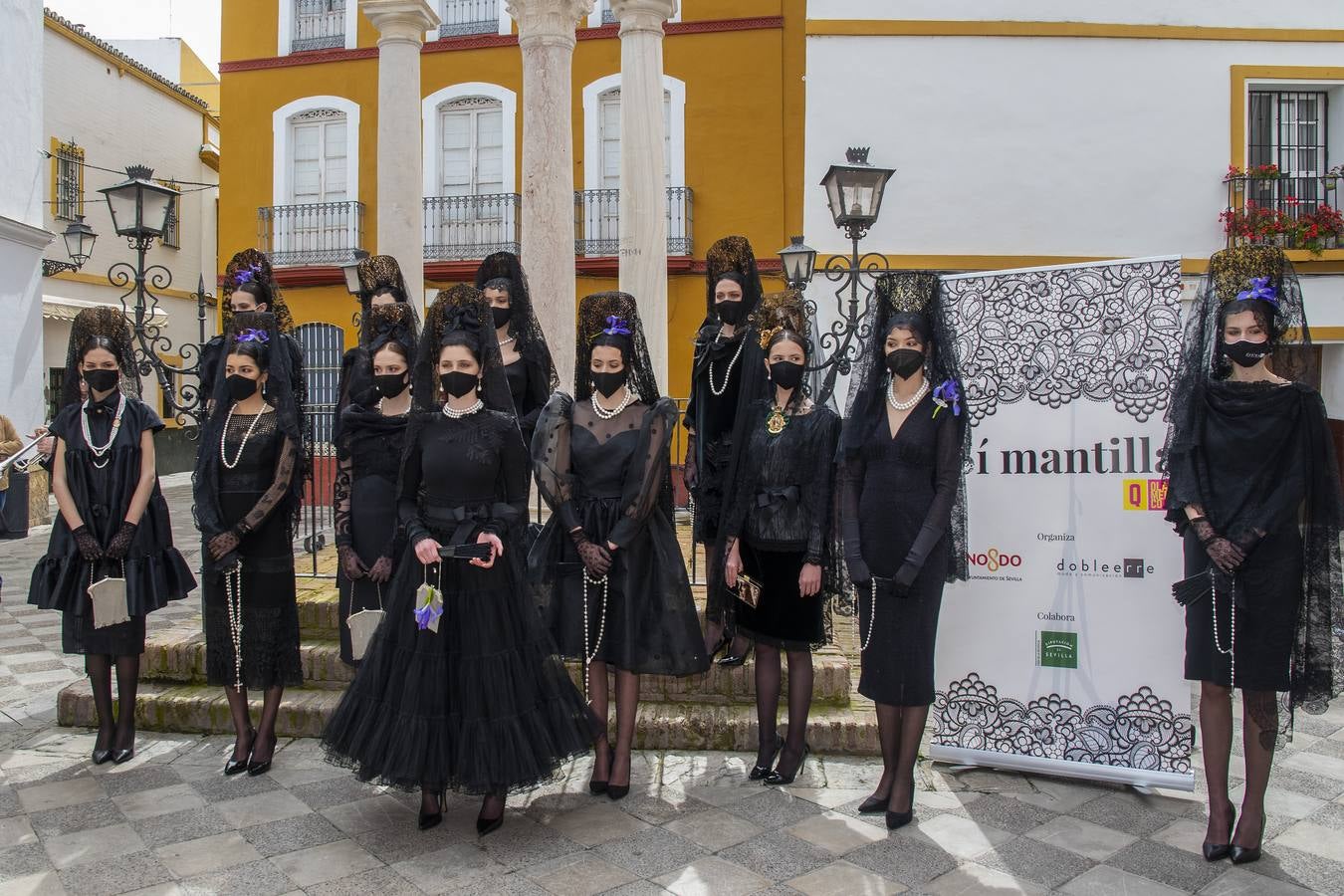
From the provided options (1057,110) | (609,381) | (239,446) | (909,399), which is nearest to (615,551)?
(609,381)

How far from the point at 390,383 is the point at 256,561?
1.03 metres

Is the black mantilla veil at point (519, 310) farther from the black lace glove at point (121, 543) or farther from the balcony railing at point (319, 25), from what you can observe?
the balcony railing at point (319, 25)

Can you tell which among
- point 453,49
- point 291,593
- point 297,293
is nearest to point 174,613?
point 291,593

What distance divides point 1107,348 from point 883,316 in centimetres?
101

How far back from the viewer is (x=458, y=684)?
12.7ft

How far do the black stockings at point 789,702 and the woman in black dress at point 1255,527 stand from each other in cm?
151

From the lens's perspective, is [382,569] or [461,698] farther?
[382,569]

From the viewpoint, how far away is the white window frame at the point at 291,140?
1730cm

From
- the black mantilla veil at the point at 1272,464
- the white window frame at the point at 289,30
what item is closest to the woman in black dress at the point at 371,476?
the black mantilla veil at the point at 1272,464

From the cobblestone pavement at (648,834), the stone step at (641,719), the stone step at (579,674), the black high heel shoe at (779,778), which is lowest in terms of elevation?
the cobblestone pavement at (648,834)

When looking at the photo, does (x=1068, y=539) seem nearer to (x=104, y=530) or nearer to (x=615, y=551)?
(x=615, y=551)

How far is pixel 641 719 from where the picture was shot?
4.97 metres

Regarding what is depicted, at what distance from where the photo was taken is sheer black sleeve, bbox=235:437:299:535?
15.0 feet

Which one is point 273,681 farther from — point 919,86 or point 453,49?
point 453,49
